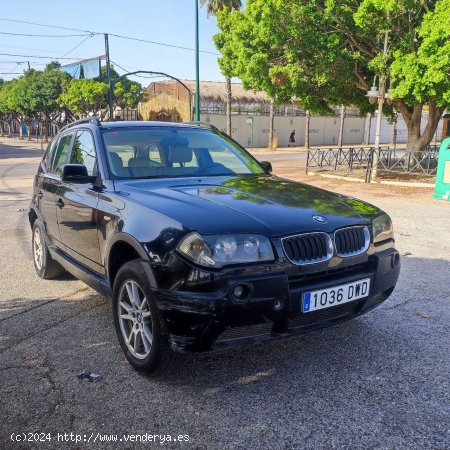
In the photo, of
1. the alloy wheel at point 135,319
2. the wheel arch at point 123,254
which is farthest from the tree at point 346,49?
the alloy wheel at point 135,319

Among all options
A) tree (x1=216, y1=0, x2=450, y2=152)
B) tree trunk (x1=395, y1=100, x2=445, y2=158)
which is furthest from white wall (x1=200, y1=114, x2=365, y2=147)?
tree (x1=216, y1=0, x2=450, y2=152)

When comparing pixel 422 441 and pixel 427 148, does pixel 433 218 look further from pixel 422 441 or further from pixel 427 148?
pixel 427 148

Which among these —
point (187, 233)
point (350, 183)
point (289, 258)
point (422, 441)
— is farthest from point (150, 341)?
point (350, 183)

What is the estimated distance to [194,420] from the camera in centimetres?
266

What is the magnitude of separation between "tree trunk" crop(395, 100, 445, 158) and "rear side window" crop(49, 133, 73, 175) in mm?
15027

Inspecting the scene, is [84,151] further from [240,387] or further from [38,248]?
[240,387]

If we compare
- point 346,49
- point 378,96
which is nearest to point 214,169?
point 378,96

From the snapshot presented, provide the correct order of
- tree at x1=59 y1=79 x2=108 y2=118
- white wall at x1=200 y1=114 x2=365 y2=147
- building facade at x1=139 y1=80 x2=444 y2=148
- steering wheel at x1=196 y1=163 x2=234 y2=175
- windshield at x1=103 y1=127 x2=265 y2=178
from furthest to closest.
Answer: building facade at x1=139 y1=80 x2=444 y2=148 < white wall at x1=200 y1=114 x2=365 y2=147 < tree at x1=59 y1=79 x2=108 y2=118 < steering wheel at x1=196 y1=163 x2=234 y2=175 < windshield at x1=103 y1=127 x2=265 y2=178

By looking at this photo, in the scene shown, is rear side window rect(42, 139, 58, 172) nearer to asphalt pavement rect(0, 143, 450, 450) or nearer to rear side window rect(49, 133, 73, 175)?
rear side window rect(49, 133, 73, 175)

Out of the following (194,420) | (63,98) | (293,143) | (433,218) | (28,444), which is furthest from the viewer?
(293,143)

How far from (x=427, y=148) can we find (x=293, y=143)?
3285 centimetres

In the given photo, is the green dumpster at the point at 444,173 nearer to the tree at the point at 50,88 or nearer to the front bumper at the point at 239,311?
the front bumper at the point at 239,311

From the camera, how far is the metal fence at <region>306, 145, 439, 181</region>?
55.2 feet

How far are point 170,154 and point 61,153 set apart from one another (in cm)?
145
